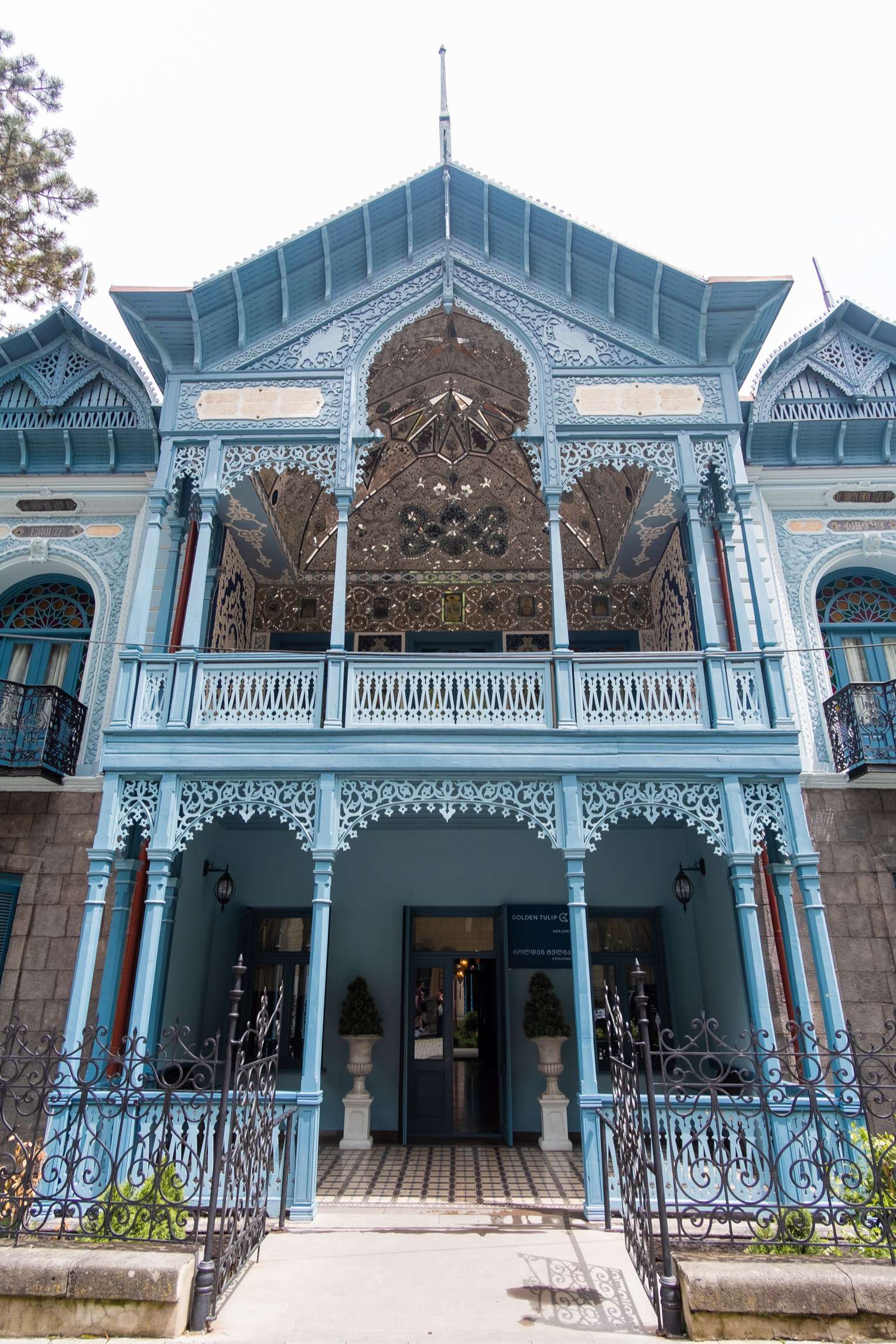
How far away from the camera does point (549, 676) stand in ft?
31.1

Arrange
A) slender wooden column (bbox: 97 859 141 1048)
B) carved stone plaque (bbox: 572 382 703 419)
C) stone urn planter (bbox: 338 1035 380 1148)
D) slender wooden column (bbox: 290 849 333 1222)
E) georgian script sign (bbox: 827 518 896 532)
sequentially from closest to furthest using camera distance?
slender wooden column (bbox: 290 849 333 1222)
slender wooden column (bbox: 97 859 141 1048)
carved stone plaque (bbox: 572 382 703 419)
stone urn planter (bbox: 338 1035 380 1148)
georgian script sign (bbox: 827 518 896 532)

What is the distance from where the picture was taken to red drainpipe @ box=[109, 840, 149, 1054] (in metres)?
9.04

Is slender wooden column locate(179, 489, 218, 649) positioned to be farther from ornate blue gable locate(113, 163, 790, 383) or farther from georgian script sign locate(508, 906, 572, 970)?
georgian script sign locate(508, 906, 572, 970)

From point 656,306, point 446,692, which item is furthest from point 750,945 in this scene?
point 656,306

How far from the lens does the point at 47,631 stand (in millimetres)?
11602

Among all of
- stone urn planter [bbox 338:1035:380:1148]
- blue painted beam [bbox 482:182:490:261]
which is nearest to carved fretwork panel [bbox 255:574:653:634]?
blue painted beam [bbox 482:182:490:261]

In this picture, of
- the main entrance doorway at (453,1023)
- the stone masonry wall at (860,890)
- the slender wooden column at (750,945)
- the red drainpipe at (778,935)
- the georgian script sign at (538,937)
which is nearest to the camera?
the slender wooden column at (750,945)

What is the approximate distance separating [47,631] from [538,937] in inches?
328

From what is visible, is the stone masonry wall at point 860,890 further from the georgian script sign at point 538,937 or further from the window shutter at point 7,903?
the window shutter at point 7,903

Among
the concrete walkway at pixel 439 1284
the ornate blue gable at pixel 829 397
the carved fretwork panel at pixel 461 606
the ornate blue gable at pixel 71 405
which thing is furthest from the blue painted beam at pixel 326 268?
the concrete walkway at pixel 439 1284

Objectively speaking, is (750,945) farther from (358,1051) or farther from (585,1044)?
(358,1051)

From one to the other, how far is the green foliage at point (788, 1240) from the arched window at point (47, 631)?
9.93 metres

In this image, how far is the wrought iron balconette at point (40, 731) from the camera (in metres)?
10.0

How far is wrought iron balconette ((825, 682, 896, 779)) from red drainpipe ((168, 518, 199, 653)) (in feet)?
27.3
